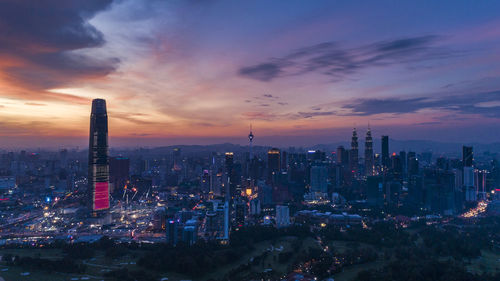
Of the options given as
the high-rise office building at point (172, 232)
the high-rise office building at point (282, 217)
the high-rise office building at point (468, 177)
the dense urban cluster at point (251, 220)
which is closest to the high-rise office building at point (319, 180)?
the dense urban cluster at point (251, 220)

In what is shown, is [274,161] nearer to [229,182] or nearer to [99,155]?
[229,182]

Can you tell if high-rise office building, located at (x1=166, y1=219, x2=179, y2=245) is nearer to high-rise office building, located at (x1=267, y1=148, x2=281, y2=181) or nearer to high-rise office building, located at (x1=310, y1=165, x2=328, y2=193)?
high-rise office building, located at (x1=310, y1=165, x2=328, y2=193)

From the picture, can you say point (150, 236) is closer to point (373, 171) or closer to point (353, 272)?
point (353, 272)

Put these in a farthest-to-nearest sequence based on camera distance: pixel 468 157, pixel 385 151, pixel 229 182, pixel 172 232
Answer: pixel 385 151 < pixel 468 157 < pixel 229 182 < pixel 172 232

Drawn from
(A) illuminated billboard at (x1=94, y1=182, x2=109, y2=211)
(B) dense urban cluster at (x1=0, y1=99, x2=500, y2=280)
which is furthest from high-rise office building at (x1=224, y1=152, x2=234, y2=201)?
(A) illuminated billboard at (x1=94, y1=182, x2=109, y2=211)

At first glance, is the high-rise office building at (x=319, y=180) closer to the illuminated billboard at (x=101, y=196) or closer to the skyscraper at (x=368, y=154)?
the skyscraper at (x=368, y=154)

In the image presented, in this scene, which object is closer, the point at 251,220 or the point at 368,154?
the point at 251,220

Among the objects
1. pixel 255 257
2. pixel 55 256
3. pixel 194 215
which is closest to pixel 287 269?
pixel 255 257

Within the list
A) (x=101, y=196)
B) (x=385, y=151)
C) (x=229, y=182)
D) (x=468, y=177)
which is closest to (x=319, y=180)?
(x=229, y=182)
